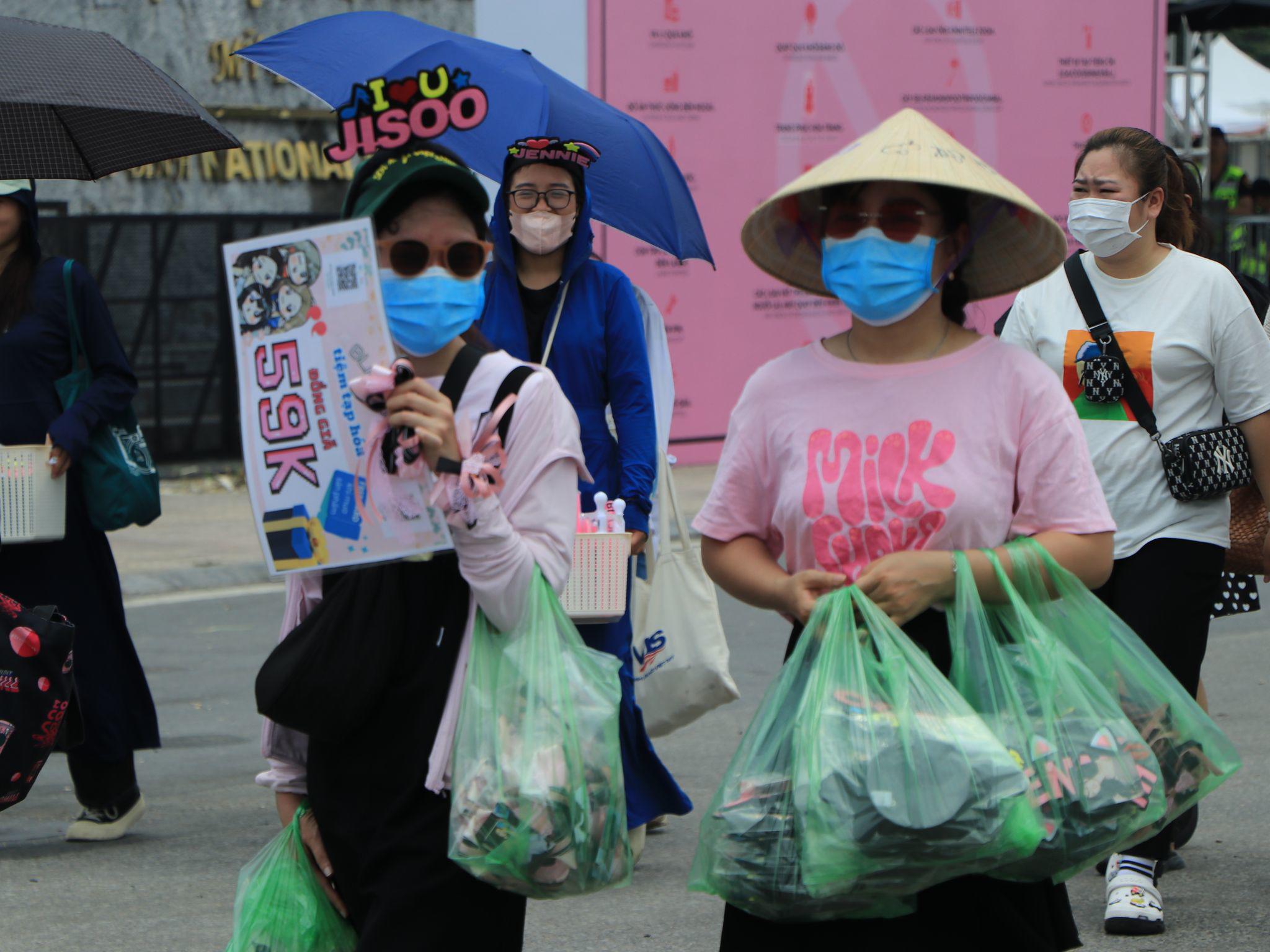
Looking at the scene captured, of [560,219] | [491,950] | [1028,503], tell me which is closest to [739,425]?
[1028,503]

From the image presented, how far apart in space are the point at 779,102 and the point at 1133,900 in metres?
12.7

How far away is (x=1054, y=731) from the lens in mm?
2846

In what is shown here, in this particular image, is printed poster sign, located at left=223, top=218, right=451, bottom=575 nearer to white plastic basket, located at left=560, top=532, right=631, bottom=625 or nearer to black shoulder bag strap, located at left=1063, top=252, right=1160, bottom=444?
white plastic basket, located at left=560, top=532, right=631, bottom=625

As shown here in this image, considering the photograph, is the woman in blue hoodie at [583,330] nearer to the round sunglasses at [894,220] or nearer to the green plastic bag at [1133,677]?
the round sunglasses at [894,220]

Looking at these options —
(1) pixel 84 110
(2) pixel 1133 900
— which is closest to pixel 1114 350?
(2) pixel 1133 900

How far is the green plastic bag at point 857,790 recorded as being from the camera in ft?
8.87

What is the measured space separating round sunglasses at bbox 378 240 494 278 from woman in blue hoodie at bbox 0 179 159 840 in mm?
3278

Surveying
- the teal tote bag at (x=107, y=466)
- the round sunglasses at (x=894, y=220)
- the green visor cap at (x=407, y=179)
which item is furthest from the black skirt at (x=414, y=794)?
the teal tote bag at (x=107, y=466)

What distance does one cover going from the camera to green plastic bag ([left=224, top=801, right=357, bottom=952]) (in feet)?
10.4

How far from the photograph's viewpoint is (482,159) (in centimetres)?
571

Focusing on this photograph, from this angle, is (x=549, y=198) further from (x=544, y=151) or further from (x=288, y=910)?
(x=288, y=910)

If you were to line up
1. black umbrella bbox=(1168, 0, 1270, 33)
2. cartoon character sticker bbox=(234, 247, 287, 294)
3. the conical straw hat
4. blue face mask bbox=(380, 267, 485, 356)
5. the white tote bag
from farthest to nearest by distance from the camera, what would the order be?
1. black umbrella bbox=(1168, 0, 1270, 33)
2. the white tote bag
3. the conical straw hat
4. blue face mask bbox=(380, 267, 485, 356)
5. cartoon character sticker bbox=(234, 247, 287, 294)

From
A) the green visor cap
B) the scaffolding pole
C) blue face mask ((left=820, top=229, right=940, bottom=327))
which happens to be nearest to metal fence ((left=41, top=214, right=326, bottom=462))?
the scaffolding pole

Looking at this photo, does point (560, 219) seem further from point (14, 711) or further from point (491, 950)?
point (491, 950)
